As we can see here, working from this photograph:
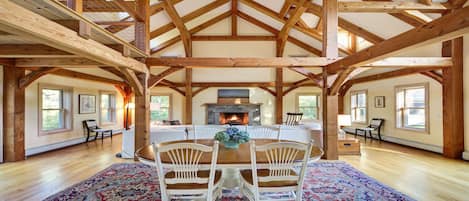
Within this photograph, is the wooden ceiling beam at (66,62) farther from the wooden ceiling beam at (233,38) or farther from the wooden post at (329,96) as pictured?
the wooden ceiling beam at (233,38)

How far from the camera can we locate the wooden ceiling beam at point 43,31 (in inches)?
69.6

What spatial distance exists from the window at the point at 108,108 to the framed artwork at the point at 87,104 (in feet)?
1.49

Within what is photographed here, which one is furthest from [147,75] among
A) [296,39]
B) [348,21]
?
[296,39]

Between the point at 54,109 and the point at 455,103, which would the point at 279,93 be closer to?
the point at 455,103

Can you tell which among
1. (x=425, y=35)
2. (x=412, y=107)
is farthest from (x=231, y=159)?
(x=412, y=107)

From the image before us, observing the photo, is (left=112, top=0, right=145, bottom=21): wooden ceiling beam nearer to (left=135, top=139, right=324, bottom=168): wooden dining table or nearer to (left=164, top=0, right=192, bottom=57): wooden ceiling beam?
(left=164, top=0, right=192, bottom=57): wooden ceiling beam

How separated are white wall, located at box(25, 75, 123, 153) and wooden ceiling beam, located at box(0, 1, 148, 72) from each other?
400 cm

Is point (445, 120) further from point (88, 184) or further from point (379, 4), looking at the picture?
point (88, 184)

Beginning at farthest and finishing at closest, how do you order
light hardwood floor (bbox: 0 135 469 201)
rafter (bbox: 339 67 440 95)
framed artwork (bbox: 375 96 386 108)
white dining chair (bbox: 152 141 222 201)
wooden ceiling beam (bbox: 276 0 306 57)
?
1. framed artwork (bbox: 375 96 386 108)
2. wooden ceiling beam (bbox: 276 0 306 57)
3. rafter (bbox: 339 67 440 95)
4. light hardwood floor (bbox: 0 135 469 201)
5. white dining chair (bbox: 152 141 222 201)

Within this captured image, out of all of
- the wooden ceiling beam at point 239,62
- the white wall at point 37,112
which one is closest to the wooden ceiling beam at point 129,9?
the wooden ceiling beam at point 239,62

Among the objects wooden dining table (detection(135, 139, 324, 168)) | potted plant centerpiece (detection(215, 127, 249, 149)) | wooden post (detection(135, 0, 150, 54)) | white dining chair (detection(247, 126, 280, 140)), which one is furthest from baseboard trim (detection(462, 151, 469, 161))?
wooden post (detection(135, 0, 150, 54))

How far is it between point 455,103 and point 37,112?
9831mm

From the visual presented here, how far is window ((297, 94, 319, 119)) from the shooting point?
33.7 ft

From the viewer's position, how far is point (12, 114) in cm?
495
